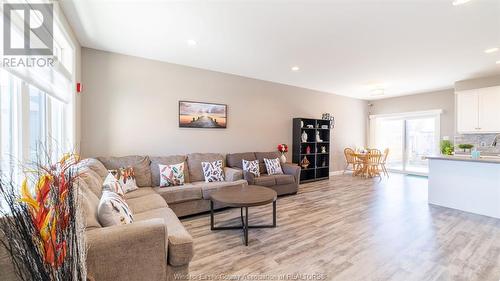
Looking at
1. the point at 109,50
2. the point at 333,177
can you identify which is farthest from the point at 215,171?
the point at 333,177

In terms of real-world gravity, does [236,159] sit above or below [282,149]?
below

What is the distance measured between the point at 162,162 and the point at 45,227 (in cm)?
271

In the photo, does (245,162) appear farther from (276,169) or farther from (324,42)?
(324,42)

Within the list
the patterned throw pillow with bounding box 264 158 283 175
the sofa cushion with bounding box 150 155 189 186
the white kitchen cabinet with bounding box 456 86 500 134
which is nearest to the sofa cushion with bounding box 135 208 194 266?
the sofa cushion with bounding box 150 155 189 186

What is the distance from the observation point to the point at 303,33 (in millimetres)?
2754

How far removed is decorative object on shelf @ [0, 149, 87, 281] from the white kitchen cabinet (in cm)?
706

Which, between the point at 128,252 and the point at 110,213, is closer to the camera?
the point at 128,252

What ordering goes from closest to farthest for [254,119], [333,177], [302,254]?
[302,254], [254,119], [333,177]

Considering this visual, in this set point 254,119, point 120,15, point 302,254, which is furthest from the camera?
point 254,119

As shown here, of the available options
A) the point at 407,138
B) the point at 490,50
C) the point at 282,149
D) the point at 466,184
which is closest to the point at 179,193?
Result: the point at 282,149

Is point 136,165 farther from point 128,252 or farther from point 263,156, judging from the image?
point 263,156

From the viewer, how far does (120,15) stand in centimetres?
238

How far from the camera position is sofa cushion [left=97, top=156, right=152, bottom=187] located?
3172 millimetres

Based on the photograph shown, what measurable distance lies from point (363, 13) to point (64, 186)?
2919 millimetres
